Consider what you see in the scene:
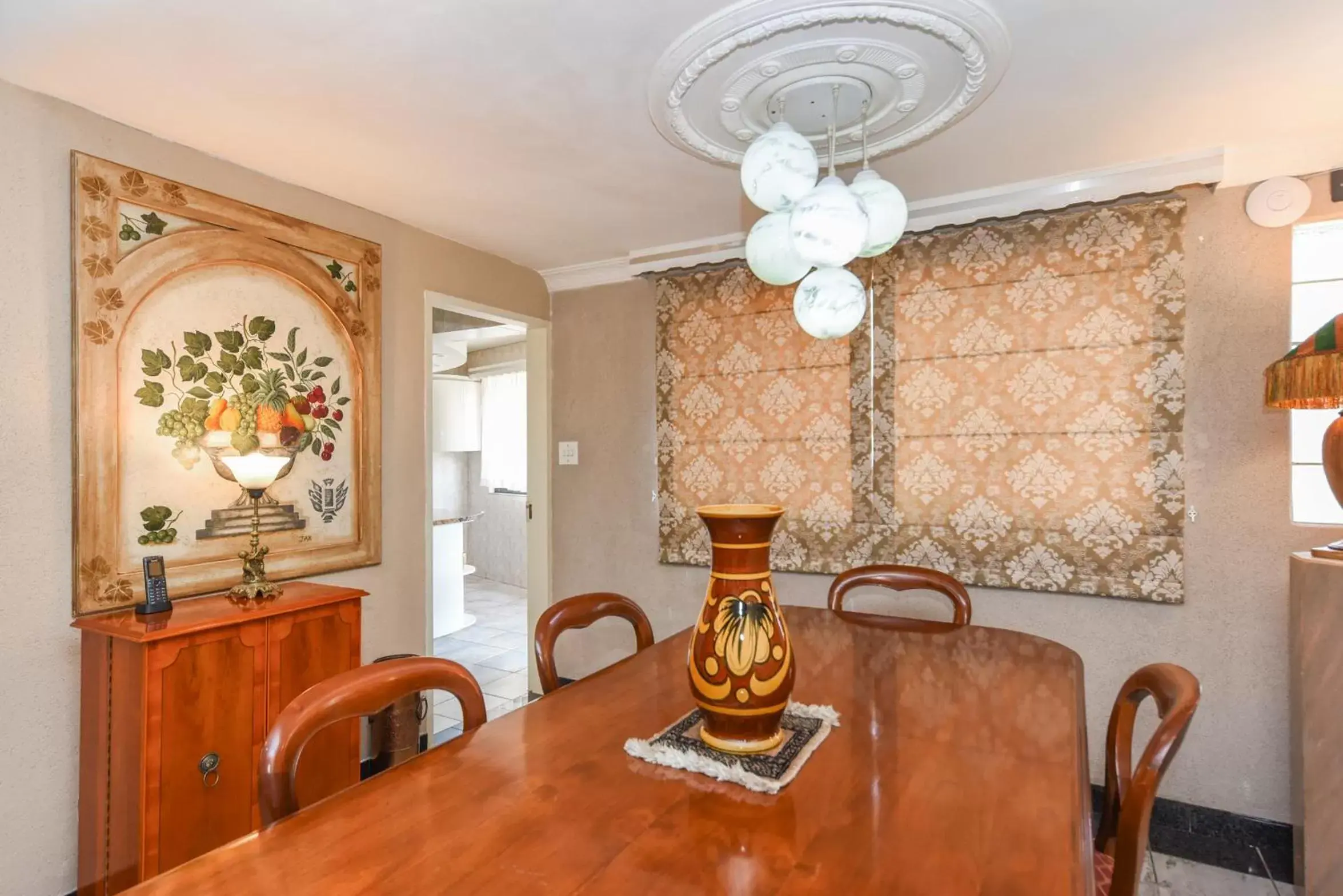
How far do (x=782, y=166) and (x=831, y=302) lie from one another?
33 cm

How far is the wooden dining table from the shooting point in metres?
0.81

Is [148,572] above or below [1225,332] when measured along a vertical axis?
below

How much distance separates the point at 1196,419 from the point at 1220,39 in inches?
49.9

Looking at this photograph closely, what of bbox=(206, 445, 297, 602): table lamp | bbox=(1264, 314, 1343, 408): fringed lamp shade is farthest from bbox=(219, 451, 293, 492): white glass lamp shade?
bbox=(1264, 314, 1343, 408): fringed lamp shade

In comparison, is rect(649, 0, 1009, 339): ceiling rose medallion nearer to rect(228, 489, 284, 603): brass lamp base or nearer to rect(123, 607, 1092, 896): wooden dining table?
rect(123, 607, 1092, 896): wooden dining table

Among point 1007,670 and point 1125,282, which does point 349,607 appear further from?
point 1125,282

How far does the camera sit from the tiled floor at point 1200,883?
2170mm

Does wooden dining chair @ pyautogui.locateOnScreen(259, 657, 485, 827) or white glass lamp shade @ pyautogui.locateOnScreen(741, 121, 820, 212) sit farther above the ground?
white glass lamp shade @ pyautogui.locateOnScreen(741, 121, 820, 212)

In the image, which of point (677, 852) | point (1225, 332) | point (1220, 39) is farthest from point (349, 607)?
point (1225, 332)

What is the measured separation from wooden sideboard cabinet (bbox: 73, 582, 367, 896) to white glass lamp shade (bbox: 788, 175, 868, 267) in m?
1.90

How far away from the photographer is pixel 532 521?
3.88 m

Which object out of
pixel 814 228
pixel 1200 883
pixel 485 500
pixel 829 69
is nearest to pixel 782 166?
pixel 814 228

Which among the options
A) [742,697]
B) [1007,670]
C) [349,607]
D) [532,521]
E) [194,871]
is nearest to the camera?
[194,871]

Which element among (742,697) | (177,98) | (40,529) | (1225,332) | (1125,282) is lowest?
(742,697)
